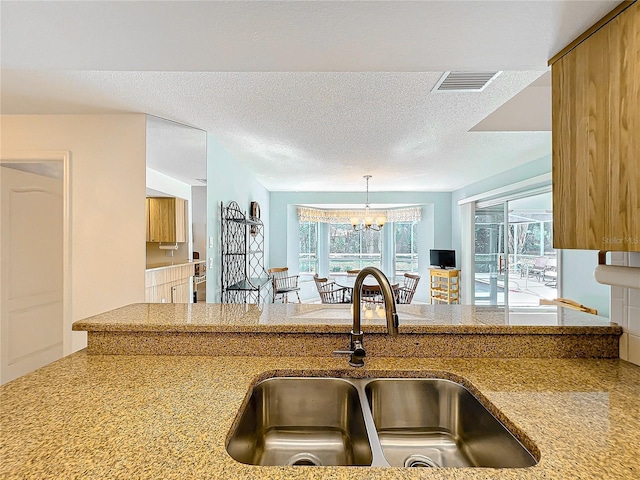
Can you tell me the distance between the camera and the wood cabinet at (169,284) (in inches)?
110

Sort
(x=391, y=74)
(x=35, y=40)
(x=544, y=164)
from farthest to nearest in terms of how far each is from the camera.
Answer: (x=544, y=164)
(x=391, y=74)
(x=35, y=40)

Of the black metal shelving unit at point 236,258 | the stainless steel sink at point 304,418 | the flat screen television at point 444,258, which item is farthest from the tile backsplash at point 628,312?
Answer: the flat screen television at point 444,258

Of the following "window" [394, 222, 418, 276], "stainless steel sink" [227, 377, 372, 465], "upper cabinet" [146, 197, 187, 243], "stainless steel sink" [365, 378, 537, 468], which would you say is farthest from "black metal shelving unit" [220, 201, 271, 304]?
"window" [394, 222, 418, 276]

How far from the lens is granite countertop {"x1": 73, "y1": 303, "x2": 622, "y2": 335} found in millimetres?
1252

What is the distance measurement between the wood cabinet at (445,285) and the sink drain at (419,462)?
5898 mm

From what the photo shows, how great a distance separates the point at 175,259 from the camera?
2996mm

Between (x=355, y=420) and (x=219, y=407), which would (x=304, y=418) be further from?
(x=219, y=407)

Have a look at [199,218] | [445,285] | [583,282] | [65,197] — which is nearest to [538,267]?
[583,282]

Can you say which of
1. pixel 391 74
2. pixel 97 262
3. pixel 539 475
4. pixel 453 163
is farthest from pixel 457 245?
pixel 539 475

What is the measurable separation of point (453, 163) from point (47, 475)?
15.7ft

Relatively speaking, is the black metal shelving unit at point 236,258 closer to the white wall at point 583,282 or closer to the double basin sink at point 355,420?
the double basin sink at point 355,420

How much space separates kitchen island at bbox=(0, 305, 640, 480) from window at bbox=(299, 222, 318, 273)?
6.61 meters

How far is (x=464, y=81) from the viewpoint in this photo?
224 centimetres

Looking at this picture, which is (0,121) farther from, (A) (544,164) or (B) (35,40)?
(A) (544,164)
